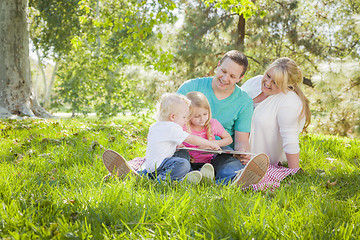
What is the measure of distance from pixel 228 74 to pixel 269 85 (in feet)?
2.17

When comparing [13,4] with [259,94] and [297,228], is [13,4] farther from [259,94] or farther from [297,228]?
[297,228]

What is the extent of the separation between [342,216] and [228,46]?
373 inches

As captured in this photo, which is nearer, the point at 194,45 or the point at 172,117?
the point at 172,117

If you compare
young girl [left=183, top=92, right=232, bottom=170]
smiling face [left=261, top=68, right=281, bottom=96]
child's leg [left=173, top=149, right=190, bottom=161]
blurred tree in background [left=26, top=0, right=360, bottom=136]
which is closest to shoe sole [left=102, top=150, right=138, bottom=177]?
child's leg [left=173, top=149, right=190, bottom=161]

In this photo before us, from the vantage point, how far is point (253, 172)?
2557mm

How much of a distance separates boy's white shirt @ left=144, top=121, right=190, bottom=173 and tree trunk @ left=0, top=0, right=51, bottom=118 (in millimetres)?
5466

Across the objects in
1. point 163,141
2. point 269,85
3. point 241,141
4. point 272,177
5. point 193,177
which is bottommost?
point 272,177

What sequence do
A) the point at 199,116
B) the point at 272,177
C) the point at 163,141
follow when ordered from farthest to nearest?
the point at 199,116
the point at 272,177
the point at 163,141

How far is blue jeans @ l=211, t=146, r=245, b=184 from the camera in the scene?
9.38 feet

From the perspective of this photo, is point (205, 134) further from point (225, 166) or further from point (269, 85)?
point (269, 85)

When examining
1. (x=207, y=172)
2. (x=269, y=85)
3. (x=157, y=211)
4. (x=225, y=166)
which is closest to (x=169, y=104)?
(x=207, y=172)

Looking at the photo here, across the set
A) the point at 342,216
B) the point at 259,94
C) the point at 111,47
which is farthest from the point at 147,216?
the point at 111,47

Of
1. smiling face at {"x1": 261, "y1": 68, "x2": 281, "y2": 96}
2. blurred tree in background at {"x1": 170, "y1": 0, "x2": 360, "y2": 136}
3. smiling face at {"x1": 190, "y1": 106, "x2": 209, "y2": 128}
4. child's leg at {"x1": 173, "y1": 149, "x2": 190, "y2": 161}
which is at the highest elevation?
blurred tree in background at {"x1": 170, "y1": 0, "x2": 360, "y2": 136}

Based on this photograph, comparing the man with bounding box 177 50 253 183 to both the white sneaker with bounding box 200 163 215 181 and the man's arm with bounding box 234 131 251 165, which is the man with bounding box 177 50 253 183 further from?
the white sneaker with bounding box 200 163 215 181
